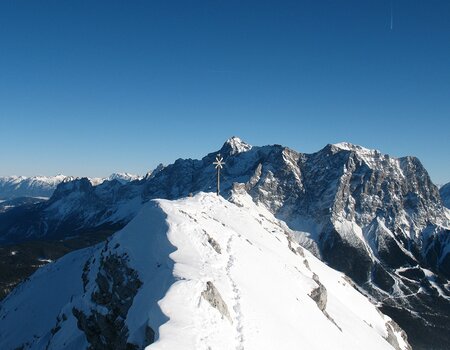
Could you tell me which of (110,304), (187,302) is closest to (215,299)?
(187,302)

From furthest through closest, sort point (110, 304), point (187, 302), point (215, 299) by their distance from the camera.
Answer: point (110, 304) → point (215, 299) → point (187, 302)

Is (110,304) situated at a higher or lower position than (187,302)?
lower

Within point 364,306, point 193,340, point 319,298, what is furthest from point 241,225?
point 193,340

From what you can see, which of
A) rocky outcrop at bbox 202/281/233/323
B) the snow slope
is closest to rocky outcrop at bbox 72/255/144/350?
the snow slope

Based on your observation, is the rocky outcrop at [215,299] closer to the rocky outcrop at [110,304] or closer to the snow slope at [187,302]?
the snow slope at [187,302]

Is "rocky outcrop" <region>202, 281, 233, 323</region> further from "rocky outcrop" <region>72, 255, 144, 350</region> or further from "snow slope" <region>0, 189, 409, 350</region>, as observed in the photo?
"rocky outcrop" <region>72, 255, 144, 350</region>

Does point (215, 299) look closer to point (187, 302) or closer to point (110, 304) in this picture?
point (187, 302)

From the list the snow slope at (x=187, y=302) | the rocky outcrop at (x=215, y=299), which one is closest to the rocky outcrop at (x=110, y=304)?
the snow slope at (x=187, y=302)

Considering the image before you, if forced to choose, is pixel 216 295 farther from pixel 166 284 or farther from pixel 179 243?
pixel 179 243
